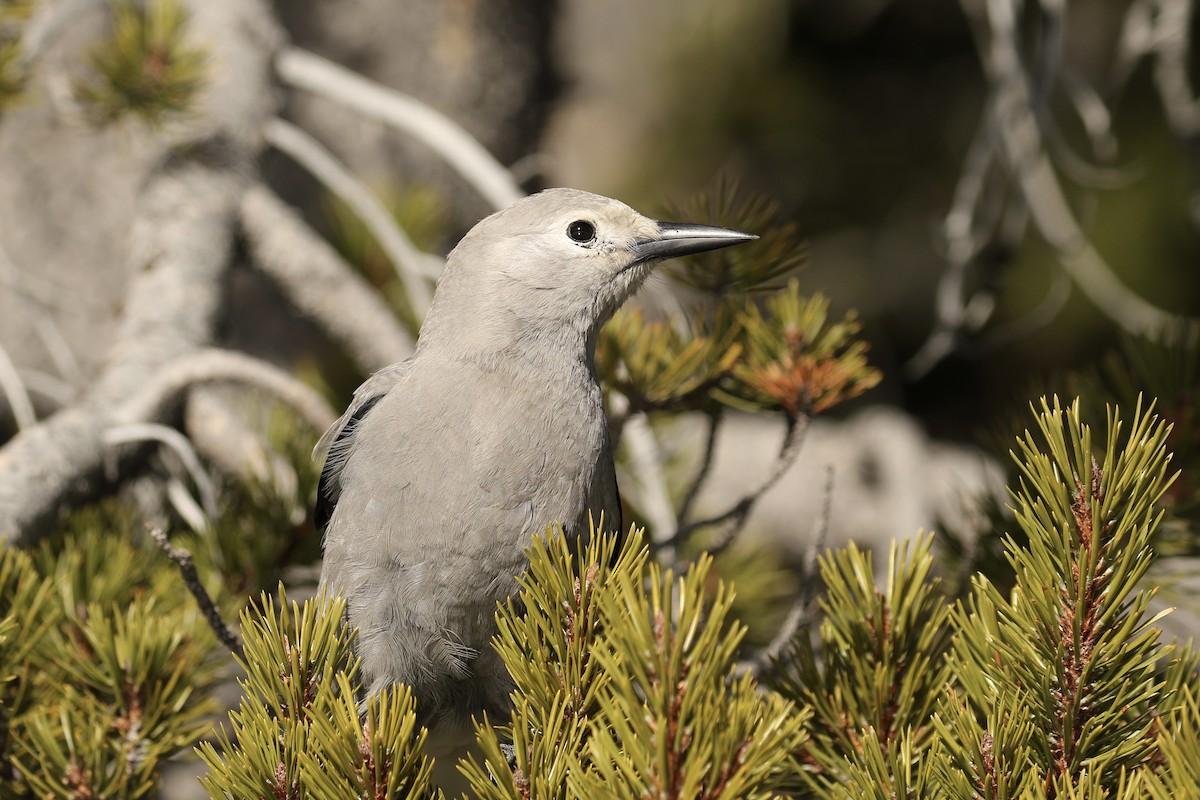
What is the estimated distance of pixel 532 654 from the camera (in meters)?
1.45

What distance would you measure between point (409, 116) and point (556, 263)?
3.82ft

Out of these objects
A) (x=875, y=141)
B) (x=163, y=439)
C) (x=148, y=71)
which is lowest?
(x=163, y=439)

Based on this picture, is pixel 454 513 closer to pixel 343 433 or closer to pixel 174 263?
pixel 343 433

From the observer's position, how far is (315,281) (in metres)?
3.14

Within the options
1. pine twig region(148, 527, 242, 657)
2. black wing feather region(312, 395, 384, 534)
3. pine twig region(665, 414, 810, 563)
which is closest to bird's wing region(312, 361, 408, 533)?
black wing feather region(312, 395, 384, 534)

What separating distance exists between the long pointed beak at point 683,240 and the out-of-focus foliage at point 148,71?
4.26ft

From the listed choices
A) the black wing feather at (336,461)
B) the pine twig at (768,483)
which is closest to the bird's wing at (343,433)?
the black wing feather at (336,461)

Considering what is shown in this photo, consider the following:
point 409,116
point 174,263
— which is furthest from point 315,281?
point 409,116

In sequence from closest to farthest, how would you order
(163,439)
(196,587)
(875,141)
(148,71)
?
(196,587) → (163,439) → (148,71) → (875,141)

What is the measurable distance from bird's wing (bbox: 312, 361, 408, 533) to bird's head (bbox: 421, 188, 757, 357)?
17 cm

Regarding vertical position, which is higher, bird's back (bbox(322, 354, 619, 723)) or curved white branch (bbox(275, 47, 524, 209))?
curved white branch (bbox(275, 47, 524, 209))

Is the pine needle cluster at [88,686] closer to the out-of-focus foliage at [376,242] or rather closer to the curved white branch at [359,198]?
the curved white branch at [359,198]

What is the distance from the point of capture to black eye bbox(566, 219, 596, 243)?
7.99ft

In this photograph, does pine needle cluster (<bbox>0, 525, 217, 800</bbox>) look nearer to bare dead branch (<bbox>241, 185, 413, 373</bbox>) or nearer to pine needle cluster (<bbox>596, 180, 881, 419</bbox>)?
pine needle cluster (<bbox>596, 180, 881, 419</bbox>)
